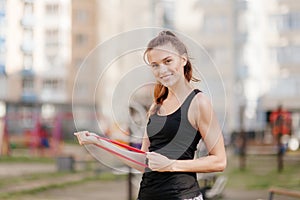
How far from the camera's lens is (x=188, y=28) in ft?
145

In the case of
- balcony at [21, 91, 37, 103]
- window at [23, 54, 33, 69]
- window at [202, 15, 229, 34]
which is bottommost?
balcony at [21, 91, 37, 103]

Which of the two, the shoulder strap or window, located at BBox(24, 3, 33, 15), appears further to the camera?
window, located at BBox(24, 3, 33, 15)

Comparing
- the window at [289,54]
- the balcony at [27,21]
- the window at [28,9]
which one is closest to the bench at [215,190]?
the window at [289,54]

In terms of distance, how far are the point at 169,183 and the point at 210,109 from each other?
0.29 metres

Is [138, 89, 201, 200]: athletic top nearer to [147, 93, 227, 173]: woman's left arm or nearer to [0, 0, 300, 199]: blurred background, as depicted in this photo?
[147, 93, 227, 173]: woman's left arm

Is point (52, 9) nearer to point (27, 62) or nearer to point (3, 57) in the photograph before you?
point (27, 62)

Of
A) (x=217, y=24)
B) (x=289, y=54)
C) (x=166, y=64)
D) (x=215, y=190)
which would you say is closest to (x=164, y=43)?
(x=166, y=64)

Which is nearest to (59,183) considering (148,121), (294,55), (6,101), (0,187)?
(0,187)

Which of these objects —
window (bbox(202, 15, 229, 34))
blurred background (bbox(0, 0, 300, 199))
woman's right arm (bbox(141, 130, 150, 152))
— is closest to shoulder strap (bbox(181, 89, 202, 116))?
woman's right arm (bbox(141, 130, 150, 152))

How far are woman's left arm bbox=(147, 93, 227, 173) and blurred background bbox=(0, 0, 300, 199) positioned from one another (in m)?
30.8

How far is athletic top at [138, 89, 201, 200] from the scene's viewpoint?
2.33 meters

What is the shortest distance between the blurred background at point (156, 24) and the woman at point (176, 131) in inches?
1209

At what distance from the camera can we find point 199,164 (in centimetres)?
233

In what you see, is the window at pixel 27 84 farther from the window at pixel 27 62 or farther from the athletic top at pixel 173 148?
the athletic top at pixel 173 148
